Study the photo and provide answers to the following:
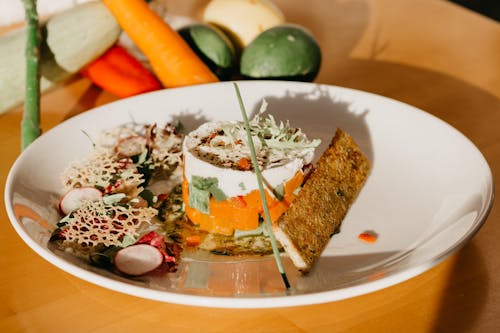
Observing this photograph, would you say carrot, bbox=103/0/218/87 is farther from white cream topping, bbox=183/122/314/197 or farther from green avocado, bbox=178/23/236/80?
white cream topping, bbox=183/122/314/197

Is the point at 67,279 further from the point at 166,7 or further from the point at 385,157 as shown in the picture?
the point at 166,7

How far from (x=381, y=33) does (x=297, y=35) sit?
1.84ft

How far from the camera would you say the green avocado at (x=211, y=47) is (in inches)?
77.0

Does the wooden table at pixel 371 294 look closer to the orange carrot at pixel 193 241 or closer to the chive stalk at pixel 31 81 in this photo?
the chive stalk at pixel 31 81

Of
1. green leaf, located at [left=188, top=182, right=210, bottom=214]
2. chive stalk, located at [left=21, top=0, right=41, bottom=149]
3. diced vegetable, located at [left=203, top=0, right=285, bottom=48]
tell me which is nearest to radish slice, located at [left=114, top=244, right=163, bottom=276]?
green leaf, located at [left=188, top=182, right=210, bottom=214]

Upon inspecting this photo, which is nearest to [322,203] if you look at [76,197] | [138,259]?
[138,259]

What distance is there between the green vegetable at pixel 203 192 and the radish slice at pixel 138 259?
15 centimetres

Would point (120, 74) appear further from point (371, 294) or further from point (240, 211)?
point (371, 294)

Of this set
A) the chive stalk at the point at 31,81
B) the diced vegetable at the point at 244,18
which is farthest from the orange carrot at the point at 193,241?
the diced vegetable at the point at 244,18

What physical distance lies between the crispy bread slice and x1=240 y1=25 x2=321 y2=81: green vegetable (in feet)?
1.50

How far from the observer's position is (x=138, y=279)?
1.18 m

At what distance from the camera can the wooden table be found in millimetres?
1129

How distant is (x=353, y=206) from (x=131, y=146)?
1.72 ft

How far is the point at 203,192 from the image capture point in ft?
4.40
